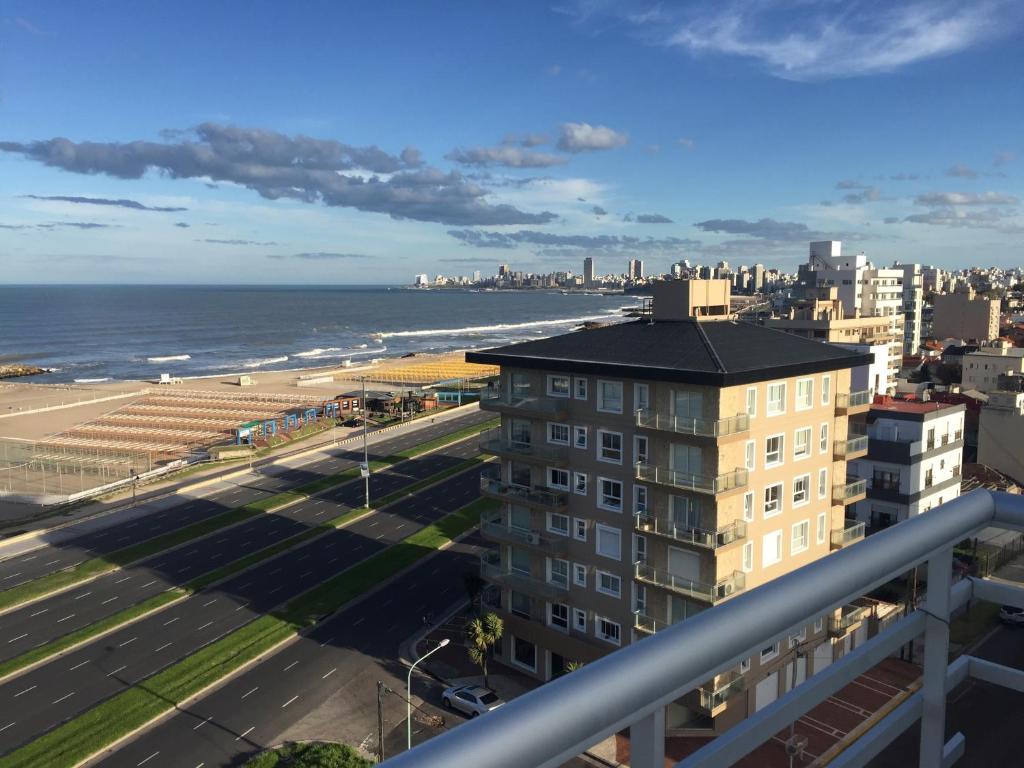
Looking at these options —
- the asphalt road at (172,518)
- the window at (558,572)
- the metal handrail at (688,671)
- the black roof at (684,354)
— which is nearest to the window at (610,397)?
the black roof at (684,354)

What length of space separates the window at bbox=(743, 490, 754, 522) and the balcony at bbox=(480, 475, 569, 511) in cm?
758

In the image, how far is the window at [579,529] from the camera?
32.8 meters

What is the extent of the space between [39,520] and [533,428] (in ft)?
149

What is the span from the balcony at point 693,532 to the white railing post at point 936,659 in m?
26.1

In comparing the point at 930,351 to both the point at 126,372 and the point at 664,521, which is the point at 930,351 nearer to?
the point at 664,521

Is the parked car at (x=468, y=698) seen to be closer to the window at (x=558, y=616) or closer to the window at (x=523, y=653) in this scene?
the window at (x=523, y=653)

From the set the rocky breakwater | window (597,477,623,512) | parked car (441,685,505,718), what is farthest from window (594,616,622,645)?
the rocky breakwater

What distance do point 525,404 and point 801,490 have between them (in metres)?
12.4

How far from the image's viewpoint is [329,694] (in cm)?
3319

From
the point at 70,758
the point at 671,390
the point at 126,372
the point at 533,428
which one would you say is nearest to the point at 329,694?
the point at 70,758

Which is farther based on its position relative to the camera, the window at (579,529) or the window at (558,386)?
the window at (558,386)

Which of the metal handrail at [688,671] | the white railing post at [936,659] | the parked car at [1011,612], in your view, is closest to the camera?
the metal handrail at [688,671]

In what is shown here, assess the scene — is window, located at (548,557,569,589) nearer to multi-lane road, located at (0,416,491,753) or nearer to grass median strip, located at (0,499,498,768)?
grass median strip, located at (0,499,498,768)

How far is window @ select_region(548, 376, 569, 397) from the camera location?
33281 millimetres
